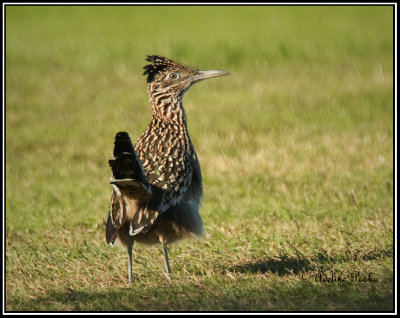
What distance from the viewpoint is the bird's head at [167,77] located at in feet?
23.3

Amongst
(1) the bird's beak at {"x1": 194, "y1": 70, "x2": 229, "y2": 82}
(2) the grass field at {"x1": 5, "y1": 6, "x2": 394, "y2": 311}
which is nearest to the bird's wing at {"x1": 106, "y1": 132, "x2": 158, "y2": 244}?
(2) the grass field at {"x1": 5, "y1": 6, "x2": 394, "y2": 311}

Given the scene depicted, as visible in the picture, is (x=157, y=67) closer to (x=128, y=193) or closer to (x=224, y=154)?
(x=128, y=193)

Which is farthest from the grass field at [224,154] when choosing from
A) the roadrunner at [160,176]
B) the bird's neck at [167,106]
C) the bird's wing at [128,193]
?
the bird's neck at [167,106]

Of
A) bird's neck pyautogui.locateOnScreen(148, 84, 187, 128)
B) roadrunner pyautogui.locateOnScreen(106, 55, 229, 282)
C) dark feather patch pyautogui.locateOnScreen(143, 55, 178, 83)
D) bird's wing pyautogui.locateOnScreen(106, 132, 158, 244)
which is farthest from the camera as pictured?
dark feather patch pyautogui.locateOnScreen(143, 55, 178, 83)

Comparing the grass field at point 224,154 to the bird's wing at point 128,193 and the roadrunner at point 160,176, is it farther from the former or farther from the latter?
the bird's wing at point 128,193

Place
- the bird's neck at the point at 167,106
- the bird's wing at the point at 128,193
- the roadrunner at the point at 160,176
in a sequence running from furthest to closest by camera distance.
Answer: the bird's neck at the point at 167,106
the roadrunner at the point at 160,176
the bird's wing at the point at 128,193

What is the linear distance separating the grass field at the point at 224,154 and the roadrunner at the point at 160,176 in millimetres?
450

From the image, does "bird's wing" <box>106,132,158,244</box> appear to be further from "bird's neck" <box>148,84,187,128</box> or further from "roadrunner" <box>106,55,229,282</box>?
"bird's neck" <box>148,84,187,128</box>

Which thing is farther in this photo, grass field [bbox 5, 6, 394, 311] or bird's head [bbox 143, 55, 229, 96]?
bird's head [bbox 143, 55, 229, 96]

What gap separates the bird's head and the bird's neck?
27mm

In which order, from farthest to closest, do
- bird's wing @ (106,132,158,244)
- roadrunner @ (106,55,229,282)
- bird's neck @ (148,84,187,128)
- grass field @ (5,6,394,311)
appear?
1. bird's neck @ (148,84,187,128)
2. grass field @ (5,6,394,311)
3. roadrunner @ (106,55,229,282)
4. bird's wing @ (106,132,158,244)

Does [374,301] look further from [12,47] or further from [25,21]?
[25,21]

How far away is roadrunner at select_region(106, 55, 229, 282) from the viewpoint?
5823 mm

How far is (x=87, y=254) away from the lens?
24.9 ft
